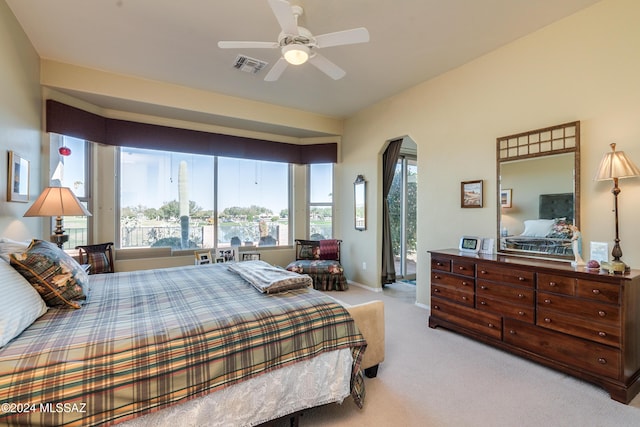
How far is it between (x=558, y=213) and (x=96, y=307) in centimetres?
379

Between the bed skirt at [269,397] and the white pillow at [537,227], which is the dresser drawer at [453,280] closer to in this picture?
the white pillow at [537,227]

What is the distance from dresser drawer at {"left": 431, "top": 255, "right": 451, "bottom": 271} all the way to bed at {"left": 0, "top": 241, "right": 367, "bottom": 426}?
1.69 meters

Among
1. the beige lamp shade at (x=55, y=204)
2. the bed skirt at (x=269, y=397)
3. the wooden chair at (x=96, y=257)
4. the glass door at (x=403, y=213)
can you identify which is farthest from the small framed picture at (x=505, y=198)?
the wooden chair at (x=96, y=257)

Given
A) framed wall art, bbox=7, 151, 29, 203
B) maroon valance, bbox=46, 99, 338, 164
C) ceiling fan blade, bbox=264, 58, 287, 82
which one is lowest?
framed wall art, bbox=7, 151, 29, 203

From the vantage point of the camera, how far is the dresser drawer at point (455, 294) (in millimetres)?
2996

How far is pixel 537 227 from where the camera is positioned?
2.91 meters

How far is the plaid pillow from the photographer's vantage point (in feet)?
5.70

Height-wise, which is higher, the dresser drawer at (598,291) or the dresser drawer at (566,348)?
the dresser drawer at (598,291)

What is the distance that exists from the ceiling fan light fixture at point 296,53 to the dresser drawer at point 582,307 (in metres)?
2.77

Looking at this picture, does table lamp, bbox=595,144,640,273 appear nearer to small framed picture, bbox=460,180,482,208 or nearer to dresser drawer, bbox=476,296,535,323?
dresser drawer, bbox=476,296,535,323

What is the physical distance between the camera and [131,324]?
1.56m

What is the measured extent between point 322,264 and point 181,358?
3570mm

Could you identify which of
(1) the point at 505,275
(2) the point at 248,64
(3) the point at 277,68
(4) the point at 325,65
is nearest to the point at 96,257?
(2) the point at 248,64

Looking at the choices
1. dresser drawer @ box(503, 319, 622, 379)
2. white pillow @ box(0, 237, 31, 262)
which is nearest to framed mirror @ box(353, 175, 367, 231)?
dresser drawer @ box(503, 319, 622, 379)
